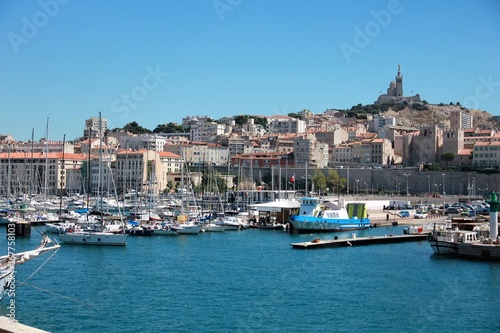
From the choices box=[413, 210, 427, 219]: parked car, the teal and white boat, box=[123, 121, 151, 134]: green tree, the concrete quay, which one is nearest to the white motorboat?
the teal and white boat

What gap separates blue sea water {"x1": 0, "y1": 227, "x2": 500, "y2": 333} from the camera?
48.5 ft

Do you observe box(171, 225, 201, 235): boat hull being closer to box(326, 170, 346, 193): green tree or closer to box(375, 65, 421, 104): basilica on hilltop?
box(326, 170, 346, 193): green tree

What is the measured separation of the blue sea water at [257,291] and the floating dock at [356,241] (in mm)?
720

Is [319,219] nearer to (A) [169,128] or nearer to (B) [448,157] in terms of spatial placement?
(B) [448,157]

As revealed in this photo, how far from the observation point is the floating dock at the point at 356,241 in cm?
2679

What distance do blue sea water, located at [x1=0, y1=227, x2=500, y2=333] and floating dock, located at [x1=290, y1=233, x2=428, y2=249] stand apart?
0.72 metres

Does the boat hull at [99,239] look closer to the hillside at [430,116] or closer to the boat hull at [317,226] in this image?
the boat hull at [317,226]

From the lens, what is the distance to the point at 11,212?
3725cm

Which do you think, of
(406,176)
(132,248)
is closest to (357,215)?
(132,248)

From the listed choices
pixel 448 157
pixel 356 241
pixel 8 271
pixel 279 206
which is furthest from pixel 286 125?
pixel 8 271

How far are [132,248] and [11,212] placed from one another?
45.0 ft

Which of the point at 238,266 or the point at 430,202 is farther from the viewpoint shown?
the point at 430,202

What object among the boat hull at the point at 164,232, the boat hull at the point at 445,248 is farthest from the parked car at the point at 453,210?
the boat hull at the point at 164,232

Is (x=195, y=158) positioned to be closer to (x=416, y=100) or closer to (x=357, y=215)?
(x=357, y=215)
